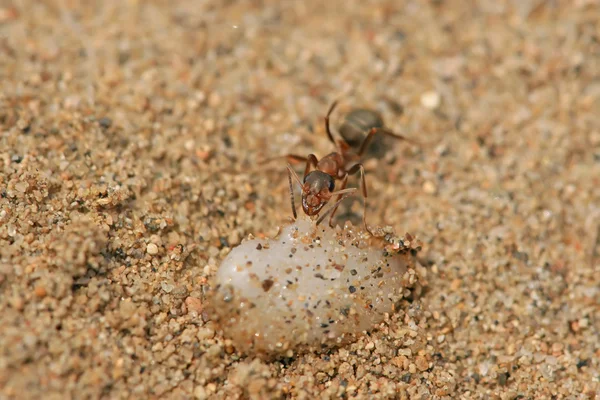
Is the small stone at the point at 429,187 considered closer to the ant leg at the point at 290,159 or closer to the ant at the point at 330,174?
the ant at the point at 330,174

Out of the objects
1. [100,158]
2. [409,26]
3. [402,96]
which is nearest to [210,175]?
[100,158]

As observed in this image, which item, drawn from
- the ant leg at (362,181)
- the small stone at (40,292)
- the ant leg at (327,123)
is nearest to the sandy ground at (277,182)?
the small stone at (40,292)

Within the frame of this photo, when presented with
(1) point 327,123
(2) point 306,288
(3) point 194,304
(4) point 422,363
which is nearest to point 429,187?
(1) point 327,123

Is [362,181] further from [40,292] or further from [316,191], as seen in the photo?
[40,292]

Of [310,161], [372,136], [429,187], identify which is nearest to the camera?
[310,161]

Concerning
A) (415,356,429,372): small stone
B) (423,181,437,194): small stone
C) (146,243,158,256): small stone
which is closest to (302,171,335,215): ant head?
(423,181,437,194): small stone

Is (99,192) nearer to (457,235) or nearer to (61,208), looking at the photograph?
(61,208)

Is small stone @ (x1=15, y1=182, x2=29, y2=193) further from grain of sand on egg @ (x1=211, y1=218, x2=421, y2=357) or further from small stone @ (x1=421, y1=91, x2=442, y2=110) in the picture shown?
small stone @ (x1=421, y1=91, x2=442, y2=110)

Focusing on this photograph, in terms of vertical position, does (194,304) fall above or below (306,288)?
below
